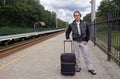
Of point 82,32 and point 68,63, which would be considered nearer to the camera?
point 68,63

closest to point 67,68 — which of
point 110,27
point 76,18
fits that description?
point 76,18

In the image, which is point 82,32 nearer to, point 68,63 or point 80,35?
point 80,35

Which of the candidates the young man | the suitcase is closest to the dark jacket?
the young man

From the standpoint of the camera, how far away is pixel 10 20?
70.1m

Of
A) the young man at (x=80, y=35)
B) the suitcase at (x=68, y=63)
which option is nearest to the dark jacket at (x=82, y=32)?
the young man at (x=80, y=35)

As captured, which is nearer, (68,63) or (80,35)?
(68,63)

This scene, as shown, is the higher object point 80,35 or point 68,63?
point 80,35

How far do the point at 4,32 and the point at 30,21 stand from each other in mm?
55004

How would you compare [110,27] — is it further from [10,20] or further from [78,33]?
[10,20]

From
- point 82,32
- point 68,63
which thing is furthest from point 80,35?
point 68,63

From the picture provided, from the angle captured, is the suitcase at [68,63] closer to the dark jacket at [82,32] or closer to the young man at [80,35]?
the young man at [80,35]

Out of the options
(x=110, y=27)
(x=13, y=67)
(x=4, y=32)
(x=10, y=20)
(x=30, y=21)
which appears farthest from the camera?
(x=30, y=21)

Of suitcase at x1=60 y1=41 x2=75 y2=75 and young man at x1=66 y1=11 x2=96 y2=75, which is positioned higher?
young man at x1=66 y1=11 x2=96 y2=75

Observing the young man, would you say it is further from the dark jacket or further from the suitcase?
the suitcase
